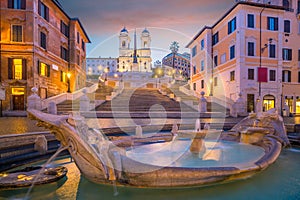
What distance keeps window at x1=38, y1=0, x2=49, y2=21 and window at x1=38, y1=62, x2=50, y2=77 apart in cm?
494

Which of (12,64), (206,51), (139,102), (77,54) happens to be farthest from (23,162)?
(206,51)

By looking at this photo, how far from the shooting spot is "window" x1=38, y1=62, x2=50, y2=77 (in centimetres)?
2246

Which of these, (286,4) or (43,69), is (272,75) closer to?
(286,4)

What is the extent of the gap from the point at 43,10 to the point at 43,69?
603cm

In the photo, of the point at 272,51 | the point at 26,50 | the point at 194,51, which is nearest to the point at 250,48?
the point at 272,51

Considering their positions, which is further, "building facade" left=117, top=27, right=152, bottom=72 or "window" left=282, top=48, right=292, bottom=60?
"building facade" left=117, top=27, right=152, bottom=72

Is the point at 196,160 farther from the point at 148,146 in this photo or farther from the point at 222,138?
the point at 222,138

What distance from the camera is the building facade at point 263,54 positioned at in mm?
25750

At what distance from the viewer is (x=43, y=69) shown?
922 inches

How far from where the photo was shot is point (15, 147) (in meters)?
6.35

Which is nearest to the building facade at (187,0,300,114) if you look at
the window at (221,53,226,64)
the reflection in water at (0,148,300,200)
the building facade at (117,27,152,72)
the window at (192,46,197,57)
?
the window at (221,53,226,64)

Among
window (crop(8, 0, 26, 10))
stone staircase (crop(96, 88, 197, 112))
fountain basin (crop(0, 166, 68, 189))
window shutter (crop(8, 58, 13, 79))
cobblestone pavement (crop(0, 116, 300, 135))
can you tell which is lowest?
fountain basin (crop(0, 166, 68, 189))

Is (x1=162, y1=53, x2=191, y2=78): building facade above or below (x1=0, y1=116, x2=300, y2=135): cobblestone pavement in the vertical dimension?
above

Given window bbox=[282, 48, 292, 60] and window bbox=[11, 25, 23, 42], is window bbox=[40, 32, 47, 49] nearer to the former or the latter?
window bbox=[11, 25, 23, 42]
